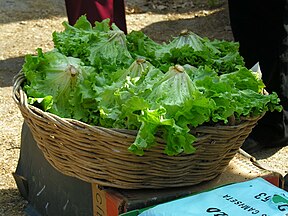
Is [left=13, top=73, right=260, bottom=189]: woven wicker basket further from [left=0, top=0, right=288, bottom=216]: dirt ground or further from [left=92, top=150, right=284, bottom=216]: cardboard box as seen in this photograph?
[left=0, top=0, right=288, bottom=216]: dirt ground

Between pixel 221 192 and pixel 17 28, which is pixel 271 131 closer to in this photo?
pixel 221 192

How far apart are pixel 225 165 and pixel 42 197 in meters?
0.80

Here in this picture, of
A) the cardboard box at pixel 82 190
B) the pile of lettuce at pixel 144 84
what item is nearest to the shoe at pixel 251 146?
the cardboard box at pixel 82 190

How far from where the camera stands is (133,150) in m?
1.88

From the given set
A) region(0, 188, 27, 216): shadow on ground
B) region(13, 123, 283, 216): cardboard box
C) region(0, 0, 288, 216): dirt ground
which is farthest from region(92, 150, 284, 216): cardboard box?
region(0, 0, 288, 216): dirt ground

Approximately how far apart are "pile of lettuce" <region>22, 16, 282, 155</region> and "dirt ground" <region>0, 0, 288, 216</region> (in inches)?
51.3

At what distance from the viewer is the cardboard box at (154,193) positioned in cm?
208

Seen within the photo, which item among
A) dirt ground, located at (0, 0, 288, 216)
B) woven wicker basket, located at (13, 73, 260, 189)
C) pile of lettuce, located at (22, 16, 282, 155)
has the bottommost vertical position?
dirt ground, located at (0, 0, 288, 216)

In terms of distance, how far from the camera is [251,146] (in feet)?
10.6

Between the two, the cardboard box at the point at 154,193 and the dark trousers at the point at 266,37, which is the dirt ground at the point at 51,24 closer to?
the dark trousers at the point at 266,37

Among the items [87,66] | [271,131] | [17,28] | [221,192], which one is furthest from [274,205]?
[17,28]

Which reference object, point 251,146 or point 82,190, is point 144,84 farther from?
point 251,146

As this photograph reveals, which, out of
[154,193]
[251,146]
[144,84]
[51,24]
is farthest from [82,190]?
[51,24]

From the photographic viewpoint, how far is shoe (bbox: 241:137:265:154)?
3227 mm
